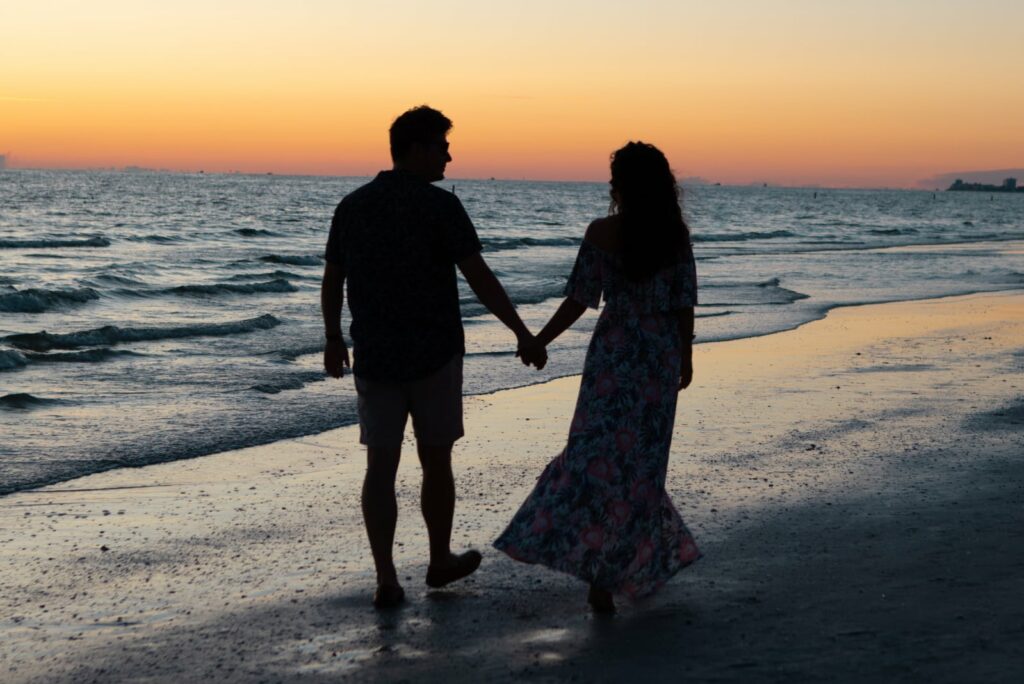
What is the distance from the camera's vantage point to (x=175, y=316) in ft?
56.2

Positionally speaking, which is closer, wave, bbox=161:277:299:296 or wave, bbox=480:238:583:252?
wave, bbox=161:277:299:296

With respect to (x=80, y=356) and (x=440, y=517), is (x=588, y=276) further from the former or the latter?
(x=80, y=356)

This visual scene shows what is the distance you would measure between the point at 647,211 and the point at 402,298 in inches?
37.3

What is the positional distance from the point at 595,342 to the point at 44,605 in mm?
Result: 2308

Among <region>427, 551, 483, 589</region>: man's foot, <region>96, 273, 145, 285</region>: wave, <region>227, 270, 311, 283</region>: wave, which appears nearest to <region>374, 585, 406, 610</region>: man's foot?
<region>427, 551, 483, 589</region>: man's foot

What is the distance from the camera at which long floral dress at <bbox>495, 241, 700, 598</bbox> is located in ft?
14.4

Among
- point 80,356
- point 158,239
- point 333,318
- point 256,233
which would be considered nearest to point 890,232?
point 256,233

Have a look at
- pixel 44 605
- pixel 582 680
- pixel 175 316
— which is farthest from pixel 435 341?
pixel 175 316

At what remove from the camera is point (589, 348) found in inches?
172

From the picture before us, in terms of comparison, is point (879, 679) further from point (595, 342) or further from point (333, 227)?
point (333, 227)

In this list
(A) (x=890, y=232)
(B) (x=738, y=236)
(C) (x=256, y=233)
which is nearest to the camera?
(C) (x=256, y=233)

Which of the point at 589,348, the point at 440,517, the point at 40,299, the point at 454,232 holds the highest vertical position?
the point at 454,232

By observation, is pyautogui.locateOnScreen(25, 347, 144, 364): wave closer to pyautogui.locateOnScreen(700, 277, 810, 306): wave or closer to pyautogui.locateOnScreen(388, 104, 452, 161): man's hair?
pyautogui.locateOnScreen(388, 104, 452, 161): man's hair

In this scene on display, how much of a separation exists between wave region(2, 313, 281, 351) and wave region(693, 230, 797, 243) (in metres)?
30.6
